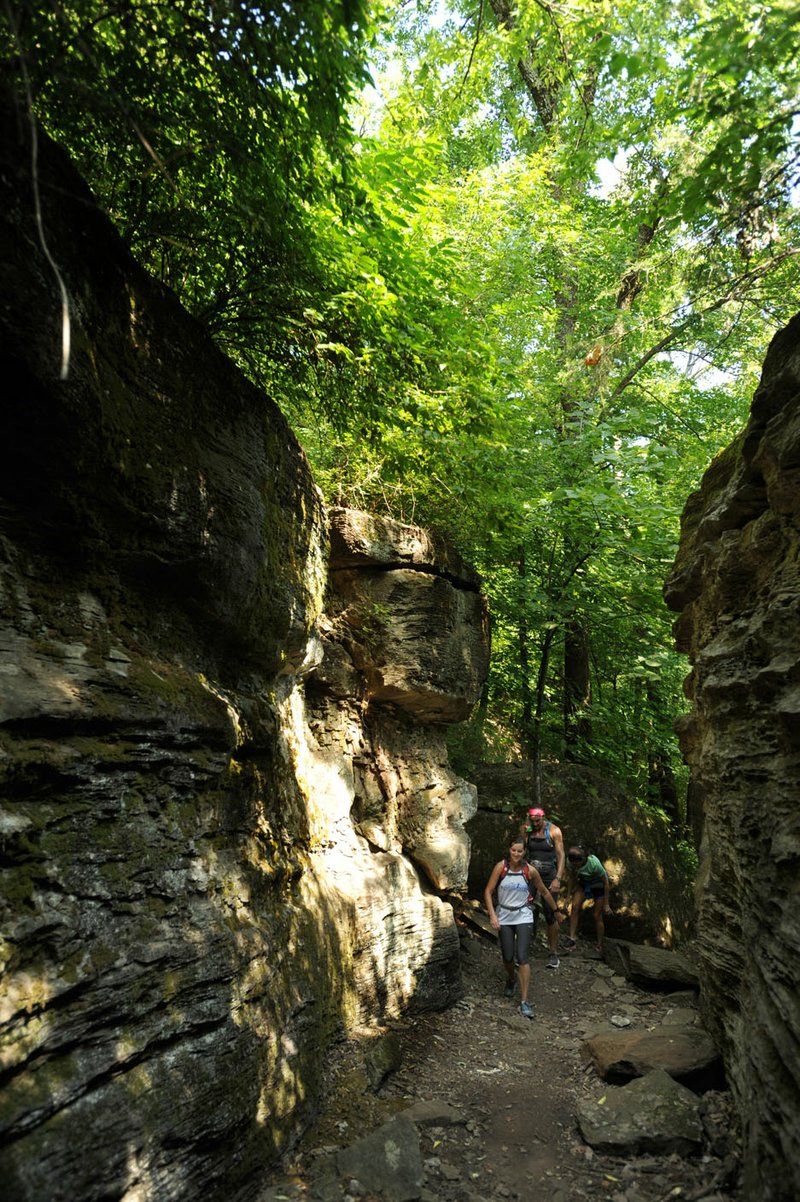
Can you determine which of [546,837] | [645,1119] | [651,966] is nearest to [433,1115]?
[645,1119]

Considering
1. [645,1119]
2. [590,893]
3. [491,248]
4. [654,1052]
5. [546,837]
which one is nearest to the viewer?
[645,1119]

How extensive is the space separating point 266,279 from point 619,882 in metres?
10.3

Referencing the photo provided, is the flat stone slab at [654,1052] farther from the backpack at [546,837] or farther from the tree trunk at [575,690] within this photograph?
the tree trunk at [575,690]

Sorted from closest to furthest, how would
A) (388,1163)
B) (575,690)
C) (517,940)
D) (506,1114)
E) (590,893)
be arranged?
(388,1163), (506,1114), (517,940), (590,893), (575,690)

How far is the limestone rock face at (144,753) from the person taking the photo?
3.25 metres

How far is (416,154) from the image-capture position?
23.4ft

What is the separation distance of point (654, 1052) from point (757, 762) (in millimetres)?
2988

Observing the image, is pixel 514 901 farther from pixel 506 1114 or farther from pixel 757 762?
pixel 757 762

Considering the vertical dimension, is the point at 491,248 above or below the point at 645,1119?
above

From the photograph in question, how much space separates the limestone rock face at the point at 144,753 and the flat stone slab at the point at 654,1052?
2302mm

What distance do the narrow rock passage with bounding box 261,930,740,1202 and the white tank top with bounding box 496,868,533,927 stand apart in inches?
40.3

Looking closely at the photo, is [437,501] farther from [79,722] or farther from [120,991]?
[120,991]

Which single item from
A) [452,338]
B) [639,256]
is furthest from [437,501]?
[639,256]

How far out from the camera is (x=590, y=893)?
413 inches
